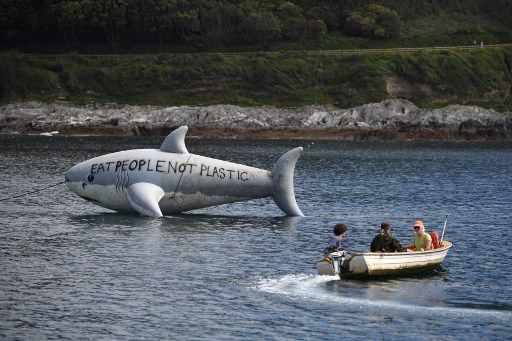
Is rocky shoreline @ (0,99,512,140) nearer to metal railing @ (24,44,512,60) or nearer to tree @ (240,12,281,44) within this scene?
metal railing @ (24,44,512,60)

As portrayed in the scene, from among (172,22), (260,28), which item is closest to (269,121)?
(260,28)

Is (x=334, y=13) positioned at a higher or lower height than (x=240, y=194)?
higher

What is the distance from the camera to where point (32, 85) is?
16875 cm

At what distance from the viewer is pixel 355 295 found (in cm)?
4125

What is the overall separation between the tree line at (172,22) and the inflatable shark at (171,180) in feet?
412

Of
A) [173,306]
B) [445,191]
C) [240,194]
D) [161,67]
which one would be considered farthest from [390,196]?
[161,67]

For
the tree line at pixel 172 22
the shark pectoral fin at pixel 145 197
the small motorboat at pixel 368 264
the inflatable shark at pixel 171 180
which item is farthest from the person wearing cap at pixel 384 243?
the tree line at pixel 172 22

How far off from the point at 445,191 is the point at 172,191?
1328 inches

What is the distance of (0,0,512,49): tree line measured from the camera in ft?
596

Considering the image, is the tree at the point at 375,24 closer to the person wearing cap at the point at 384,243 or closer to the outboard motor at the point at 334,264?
the person wearing cap at the point at 384,243

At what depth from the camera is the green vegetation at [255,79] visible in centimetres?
16838

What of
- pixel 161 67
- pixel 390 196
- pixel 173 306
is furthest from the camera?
pixel 161 67

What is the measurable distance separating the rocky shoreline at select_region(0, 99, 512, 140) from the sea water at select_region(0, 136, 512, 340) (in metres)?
74.3

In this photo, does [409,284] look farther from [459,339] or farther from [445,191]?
[445,191]
